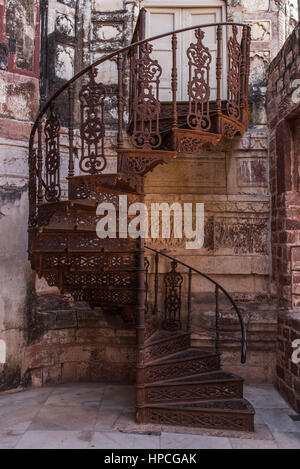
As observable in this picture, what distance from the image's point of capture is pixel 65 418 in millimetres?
4086

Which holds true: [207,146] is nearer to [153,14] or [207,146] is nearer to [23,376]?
[153,14]

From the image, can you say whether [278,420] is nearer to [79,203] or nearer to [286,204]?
[286,204]

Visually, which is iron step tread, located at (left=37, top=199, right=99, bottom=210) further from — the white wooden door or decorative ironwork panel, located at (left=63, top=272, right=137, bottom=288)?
the white wooden door

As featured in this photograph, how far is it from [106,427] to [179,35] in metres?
4.61

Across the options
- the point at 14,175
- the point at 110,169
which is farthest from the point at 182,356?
the point at 14,175

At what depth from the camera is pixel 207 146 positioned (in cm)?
545

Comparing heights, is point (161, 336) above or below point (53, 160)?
below

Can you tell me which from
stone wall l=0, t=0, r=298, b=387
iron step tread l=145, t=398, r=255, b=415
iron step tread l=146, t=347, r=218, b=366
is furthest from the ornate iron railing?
iron step tread l=145, t=398, r=255, b=415

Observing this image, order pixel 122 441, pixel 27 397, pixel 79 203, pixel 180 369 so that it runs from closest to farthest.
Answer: pixel 122 441
pixel 79 203
pixel 180 369
pixel 27 397

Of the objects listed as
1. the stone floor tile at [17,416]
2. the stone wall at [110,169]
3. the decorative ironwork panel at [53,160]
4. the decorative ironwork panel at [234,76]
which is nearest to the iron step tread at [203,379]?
the stone wall at [110,169]

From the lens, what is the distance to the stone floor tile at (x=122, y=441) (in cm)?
351

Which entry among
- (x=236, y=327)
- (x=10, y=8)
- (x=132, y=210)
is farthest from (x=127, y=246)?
(x=10, y=8)

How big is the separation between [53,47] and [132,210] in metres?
2.69

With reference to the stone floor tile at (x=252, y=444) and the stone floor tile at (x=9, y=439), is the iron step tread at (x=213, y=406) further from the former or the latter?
the stone floor tile at (x=9, y=439)
